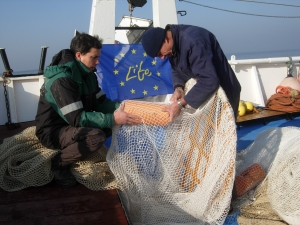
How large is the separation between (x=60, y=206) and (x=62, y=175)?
46 cm

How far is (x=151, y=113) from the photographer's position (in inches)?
101

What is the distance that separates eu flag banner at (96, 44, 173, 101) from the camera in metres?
5.61

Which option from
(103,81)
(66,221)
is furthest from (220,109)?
(103,81)

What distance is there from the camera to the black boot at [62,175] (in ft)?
9.70

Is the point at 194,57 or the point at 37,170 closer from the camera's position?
the point at 194,57

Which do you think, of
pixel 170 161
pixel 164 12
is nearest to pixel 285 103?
pixel 164 12

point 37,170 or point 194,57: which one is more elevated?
point 194,57

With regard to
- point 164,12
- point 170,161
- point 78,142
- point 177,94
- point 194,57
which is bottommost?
point 170,161

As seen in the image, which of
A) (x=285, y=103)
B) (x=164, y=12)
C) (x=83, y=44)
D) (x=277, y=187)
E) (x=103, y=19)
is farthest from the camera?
(x=285, y=103)

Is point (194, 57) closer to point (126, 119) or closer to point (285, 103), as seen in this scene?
point (126, 119)

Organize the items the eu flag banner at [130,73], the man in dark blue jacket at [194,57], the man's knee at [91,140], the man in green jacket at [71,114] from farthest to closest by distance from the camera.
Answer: the eu flag banner at [130,73] < the man's knee at [91,140] < the man in green jacket at [71,114] < the man in dark blue jacket at [194,57]

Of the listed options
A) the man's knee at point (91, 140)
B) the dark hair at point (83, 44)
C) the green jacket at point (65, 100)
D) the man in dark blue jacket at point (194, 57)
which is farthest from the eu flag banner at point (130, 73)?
the man in dark blue jacket at point (194, 57)

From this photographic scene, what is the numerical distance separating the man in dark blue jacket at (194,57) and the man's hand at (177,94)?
0.8 inches

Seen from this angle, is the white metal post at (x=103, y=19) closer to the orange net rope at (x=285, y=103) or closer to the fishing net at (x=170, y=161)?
the fishing net at (x=170, y=161)
